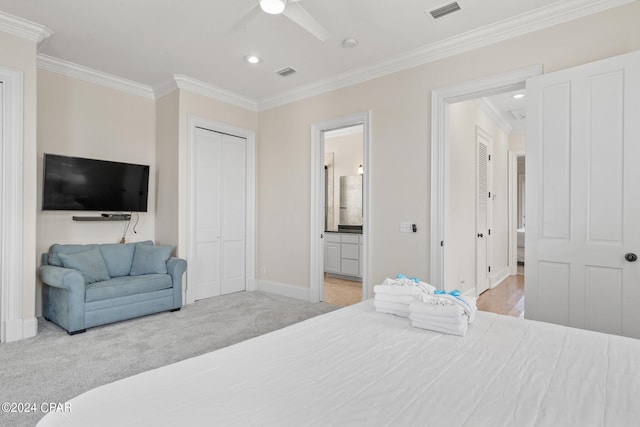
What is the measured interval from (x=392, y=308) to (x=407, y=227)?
186cm

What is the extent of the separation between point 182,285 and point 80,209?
146 cm

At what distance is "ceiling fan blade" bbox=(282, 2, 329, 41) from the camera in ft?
7.54

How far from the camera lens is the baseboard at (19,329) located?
10.1ft

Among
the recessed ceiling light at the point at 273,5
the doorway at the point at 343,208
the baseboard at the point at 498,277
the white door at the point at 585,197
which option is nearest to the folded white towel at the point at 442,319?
the white door at the point at 585,197

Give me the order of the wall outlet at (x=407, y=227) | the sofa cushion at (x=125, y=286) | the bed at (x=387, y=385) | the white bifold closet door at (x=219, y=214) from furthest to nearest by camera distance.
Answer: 1. the white bifold closet door at (x=219, y=214)
2. the wall outlet at (x=407, y=227)
3. the sofa cushion at (x=125, y=286)
4. the bed at (x=387, y=385)

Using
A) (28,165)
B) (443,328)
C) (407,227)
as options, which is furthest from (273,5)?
(28,165)

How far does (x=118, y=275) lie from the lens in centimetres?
401

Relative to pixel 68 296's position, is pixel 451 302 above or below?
above

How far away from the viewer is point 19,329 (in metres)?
3.15

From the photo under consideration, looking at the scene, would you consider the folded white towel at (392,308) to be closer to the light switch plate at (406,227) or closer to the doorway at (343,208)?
the light switch plate at (406,227)

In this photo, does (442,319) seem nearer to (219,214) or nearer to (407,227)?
(407,227)

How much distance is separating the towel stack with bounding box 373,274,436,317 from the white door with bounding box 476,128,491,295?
329 cm

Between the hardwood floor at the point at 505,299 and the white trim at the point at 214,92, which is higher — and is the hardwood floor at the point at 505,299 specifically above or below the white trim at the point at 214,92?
below

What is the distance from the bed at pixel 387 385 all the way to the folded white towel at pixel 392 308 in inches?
11.1
